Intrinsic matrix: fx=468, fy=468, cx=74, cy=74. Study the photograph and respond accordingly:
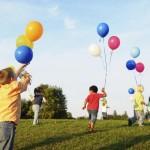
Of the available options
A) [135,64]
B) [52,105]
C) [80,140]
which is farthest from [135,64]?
[52,105]

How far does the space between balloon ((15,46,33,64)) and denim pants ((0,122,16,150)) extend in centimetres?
250

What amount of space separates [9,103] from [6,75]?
56cm

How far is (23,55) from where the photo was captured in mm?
11180

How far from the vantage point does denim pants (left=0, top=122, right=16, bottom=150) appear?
8.87 metres

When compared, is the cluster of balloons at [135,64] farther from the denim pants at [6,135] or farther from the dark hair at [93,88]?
the denim pants at [6,135]

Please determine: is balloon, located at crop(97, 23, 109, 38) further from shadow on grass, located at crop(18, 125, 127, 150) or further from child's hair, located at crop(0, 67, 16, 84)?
child's hair, located at crop(0, 67, 16, 84)

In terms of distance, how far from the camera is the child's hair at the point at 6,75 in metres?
8.90

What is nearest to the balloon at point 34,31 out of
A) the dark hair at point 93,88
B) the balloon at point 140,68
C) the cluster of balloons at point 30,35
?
the cluster of balloons at point 30,35

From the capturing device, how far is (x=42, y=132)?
16.2m

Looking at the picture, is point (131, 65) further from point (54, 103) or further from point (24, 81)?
point (54, 103)

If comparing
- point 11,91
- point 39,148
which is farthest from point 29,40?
point 11,91

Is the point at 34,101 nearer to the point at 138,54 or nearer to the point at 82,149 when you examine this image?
the point at 138,54

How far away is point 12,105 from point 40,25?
5463 millimetres

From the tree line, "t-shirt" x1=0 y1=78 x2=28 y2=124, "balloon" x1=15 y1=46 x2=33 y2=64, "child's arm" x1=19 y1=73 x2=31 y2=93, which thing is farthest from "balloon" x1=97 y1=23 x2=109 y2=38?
the tree line
